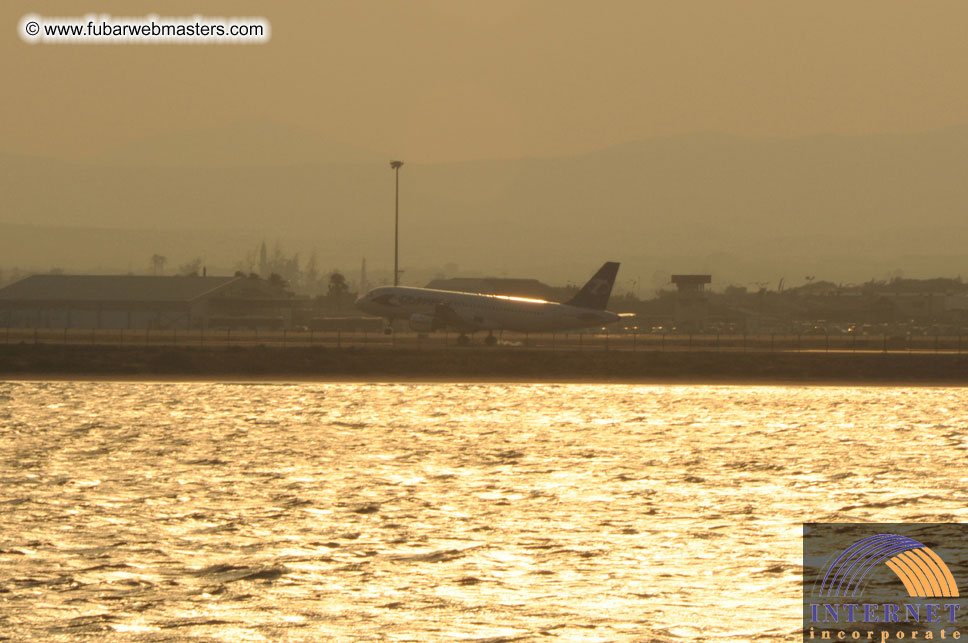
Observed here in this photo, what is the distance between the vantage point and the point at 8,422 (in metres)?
49.1

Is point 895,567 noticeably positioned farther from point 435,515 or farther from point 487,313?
point 487,313

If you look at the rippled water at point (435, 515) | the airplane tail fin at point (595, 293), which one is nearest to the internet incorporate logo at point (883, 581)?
the rippled water at point (435, 515)

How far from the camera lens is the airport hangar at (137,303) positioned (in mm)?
177375

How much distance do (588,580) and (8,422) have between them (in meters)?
34.7

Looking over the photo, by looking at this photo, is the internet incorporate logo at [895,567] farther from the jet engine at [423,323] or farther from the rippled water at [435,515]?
the jet engine at [423,323]

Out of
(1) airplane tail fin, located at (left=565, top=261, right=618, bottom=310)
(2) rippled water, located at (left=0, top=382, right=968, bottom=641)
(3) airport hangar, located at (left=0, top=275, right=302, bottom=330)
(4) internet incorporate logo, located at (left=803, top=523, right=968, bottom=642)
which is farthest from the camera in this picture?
(3) airport hangar, located at (left=0, top=275, right=302, bottom=330)

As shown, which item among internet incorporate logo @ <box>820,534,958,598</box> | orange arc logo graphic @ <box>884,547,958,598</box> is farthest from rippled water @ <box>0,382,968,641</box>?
orange arc logo graphic @ <box>884,547,958,598</box>

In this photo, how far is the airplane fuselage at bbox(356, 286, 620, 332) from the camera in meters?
112

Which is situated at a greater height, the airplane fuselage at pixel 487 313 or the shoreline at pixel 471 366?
the airplane fuselage at pixel 487 313

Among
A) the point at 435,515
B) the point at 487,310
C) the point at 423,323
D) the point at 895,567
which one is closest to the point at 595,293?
the point at 487,310

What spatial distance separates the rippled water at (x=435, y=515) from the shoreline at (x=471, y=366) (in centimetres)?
2713

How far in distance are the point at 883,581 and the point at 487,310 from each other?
3544 inches

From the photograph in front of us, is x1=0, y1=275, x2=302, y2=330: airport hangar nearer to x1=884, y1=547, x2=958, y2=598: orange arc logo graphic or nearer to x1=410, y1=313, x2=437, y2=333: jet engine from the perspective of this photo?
x1=410, y1=313, x2=437, y2=333: jet engine

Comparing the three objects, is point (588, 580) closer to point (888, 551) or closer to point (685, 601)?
point (685, 601)
